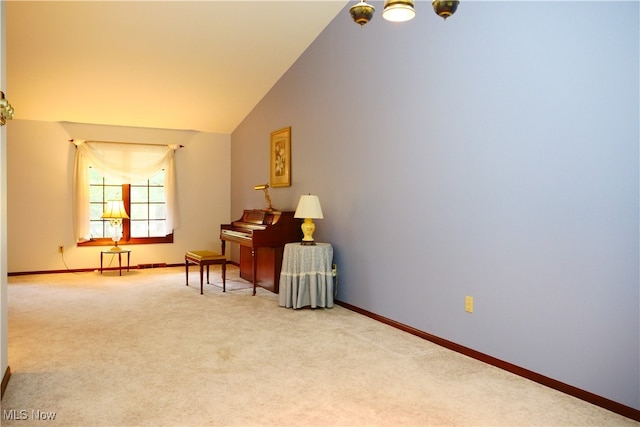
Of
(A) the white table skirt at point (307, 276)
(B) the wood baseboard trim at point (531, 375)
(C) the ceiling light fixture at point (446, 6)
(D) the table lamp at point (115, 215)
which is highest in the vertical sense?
(C) the ceiling light fixture at point (446, 6)

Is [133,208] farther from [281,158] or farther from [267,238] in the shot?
[267,238]

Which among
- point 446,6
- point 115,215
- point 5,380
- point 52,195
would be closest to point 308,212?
point 5,380

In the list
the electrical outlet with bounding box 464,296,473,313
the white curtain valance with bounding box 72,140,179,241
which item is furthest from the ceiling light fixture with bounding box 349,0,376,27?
the white curtain valance with bounding box 72,140,179,241

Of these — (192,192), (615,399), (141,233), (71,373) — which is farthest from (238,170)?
(615,399)

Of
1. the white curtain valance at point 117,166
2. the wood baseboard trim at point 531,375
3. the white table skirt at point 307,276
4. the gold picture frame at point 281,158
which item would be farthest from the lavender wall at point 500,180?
the white curtain valance at point 117,166

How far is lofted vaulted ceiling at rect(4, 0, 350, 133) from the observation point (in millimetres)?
4762

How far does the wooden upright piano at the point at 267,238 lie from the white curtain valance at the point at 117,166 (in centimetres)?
210

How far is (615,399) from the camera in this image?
2.56 metres

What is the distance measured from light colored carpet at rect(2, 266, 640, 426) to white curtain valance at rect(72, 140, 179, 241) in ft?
8.17

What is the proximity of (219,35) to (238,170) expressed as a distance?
9.62 feet

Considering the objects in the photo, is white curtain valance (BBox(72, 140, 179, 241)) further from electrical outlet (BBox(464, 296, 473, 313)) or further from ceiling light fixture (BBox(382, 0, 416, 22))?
ceiling light fixture (BBox(382, 0, 416, 22))

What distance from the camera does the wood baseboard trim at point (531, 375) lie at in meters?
2.53

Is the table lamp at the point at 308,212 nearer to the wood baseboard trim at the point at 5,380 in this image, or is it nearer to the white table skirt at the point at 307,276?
the white table skirt at the point at 307,276

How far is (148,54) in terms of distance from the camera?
546 cm
